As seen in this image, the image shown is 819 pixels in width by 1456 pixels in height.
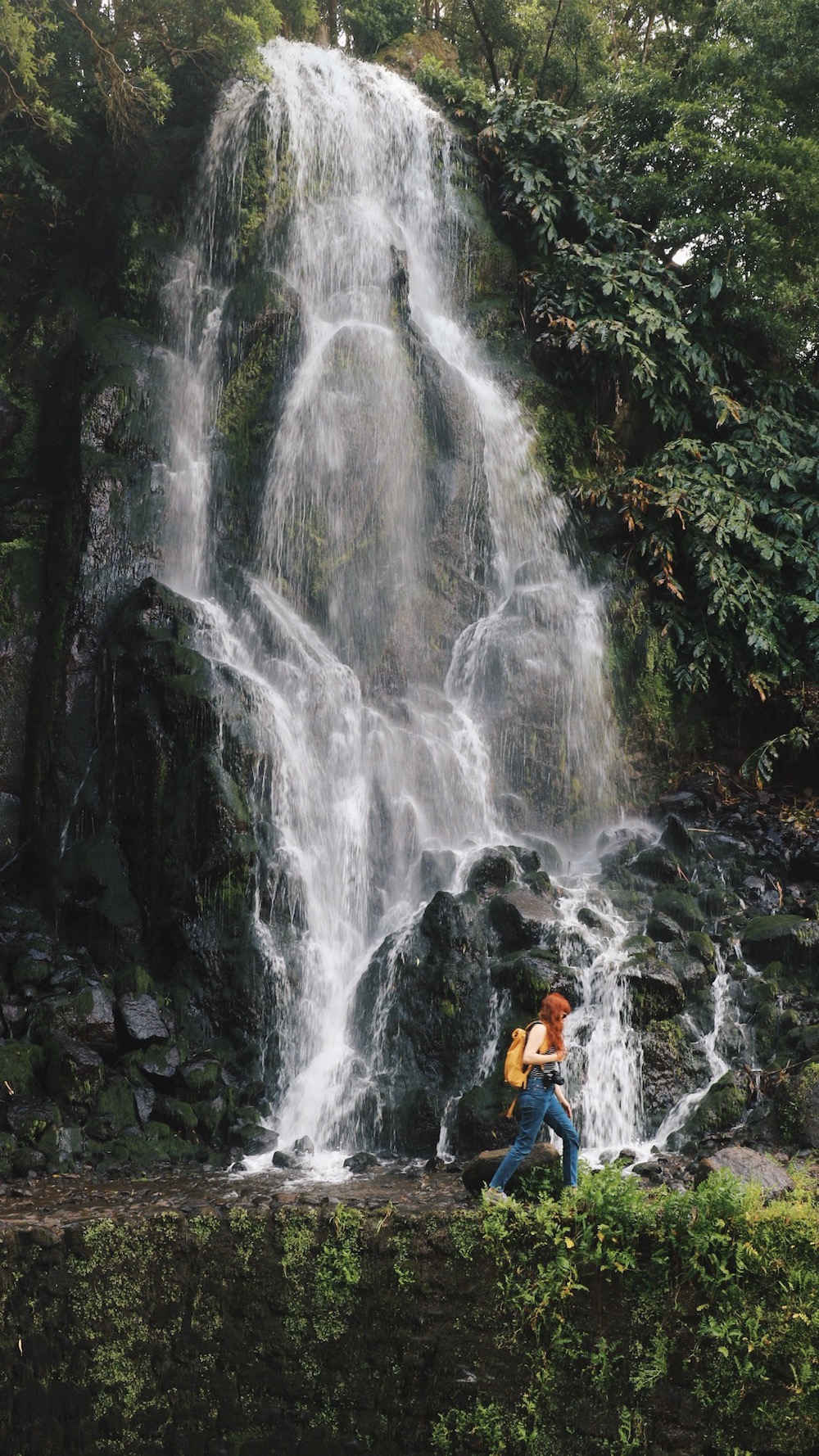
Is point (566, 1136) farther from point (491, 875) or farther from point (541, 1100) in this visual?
point (491, 875)

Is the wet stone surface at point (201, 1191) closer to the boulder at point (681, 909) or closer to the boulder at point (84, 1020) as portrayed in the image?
the boulder at point (84, 1020)

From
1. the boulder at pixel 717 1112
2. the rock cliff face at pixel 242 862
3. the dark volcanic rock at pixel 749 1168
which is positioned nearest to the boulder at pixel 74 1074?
the rock cliff face at pixel 242 862

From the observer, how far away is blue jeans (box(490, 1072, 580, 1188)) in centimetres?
588

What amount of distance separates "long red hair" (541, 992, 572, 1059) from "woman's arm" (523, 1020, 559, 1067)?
0.04 metres

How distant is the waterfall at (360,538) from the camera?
11148 mm

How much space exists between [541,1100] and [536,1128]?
0.15 metres

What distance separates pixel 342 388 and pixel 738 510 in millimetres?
5058

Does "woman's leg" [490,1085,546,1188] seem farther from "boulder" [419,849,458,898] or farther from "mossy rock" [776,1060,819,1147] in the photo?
"boulder" [419,849,458,898]

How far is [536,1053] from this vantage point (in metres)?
6.02

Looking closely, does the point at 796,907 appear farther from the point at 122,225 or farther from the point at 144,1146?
the point at 122,225

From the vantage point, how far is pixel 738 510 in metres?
13.9

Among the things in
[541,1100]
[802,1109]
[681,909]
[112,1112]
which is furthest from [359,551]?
[541,1100]

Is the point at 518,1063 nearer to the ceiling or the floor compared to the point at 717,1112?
nearer to the ceiling

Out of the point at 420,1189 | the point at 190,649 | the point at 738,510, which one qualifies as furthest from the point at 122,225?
the point at 420,1189
